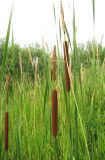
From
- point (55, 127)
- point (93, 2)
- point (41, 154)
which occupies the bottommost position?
point (41, 154)

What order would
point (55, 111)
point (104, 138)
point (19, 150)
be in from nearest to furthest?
point (55, 111) → point (19, 150) → point (104, 138)

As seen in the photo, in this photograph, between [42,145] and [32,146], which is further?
[32,146]

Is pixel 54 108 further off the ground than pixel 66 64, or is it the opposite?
pixel 66 64

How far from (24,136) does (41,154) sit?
1.10 feet

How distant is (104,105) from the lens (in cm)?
256

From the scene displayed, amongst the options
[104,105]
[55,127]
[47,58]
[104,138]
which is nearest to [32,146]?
[104,138]

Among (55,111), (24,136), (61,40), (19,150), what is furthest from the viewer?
(24,136)

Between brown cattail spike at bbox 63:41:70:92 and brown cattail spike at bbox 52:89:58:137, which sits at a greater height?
brown cattail spike at bbox 63:41:70:92

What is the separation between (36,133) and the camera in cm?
156

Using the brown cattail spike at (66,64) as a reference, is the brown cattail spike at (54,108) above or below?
below

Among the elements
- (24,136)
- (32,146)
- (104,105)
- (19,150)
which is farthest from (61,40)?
(104,105)

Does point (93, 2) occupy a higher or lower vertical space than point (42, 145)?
higher

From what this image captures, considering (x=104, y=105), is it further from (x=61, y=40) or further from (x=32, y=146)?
(x=61, y=40)

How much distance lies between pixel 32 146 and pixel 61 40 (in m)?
0.76
